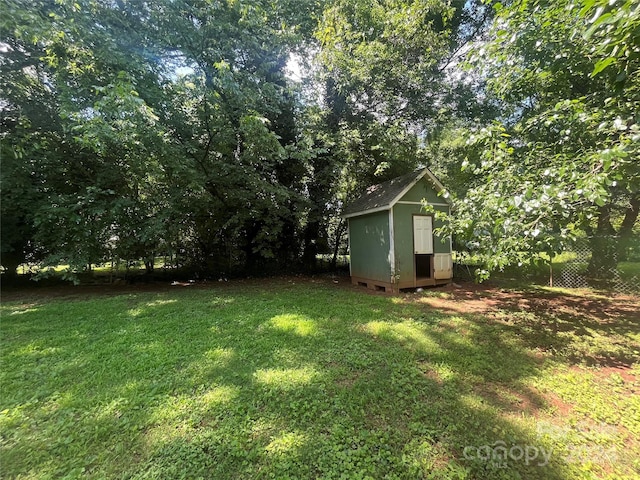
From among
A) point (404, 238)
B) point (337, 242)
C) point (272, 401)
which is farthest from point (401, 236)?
point (272, 401)

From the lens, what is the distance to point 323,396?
7.99 ft

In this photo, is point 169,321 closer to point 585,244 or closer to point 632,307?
point 632,307

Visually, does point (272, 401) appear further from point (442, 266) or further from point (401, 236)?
point (442, 266)

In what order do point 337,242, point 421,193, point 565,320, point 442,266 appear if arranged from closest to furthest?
1. point 565,320
2. point 421,193
3. point 442,266
4. point 337,242

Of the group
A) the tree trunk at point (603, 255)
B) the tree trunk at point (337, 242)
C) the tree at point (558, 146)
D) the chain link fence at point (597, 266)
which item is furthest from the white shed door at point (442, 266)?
the tree trunk at point (337, 242)

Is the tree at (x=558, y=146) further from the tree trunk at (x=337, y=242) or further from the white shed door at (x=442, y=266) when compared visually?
the tree trunk at (x=337, y=242)

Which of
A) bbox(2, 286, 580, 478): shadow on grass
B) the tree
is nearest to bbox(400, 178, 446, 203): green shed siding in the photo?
the tree

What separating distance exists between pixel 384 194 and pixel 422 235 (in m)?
1.42

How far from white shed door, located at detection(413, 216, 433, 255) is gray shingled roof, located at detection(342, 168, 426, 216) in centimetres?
85

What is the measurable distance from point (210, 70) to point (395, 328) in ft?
22.6

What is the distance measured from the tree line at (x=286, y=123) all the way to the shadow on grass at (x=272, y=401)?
4.24 feet

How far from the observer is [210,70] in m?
6.84

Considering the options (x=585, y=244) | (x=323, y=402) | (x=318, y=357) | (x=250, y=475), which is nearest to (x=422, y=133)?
(x=585, y=244)

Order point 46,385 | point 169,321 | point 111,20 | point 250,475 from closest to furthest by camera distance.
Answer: point 250,475
point 46,385
point 169,321
point 111,20
